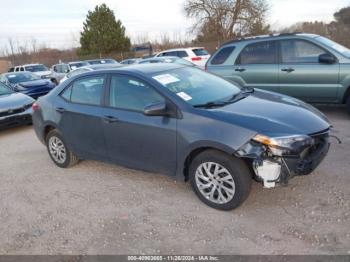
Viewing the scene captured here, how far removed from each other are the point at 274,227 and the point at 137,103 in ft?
6.85

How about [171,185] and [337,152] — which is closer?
[171,185]

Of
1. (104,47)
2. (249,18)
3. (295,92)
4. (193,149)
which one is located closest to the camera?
(193,149)

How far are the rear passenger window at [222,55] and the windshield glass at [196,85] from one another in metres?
3.03

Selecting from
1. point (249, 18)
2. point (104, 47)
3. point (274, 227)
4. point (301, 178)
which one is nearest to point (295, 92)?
point (301, 178)

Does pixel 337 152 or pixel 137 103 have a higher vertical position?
pixel 137 103

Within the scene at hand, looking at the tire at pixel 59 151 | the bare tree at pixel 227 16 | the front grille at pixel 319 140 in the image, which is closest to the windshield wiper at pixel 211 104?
the front grille at pixel 319 140

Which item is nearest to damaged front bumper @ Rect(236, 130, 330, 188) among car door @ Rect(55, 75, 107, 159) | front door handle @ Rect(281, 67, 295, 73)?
car door @ Rect(55, 75, 107, 159)

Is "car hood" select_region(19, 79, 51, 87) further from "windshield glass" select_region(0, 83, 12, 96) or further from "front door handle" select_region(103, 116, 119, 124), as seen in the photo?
"front door handle" select_region(103, 116, 119, 124)

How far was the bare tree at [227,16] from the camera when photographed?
34950 mm

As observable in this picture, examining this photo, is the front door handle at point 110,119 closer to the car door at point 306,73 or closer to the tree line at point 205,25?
the car door at point 306,73

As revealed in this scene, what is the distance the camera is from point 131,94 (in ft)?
14.0

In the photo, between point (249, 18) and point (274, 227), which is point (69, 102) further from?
point (249, 18)

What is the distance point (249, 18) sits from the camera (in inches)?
1390

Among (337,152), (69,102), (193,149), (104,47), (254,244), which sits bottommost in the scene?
(254,244)
